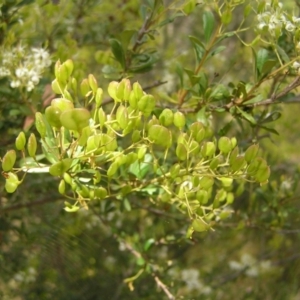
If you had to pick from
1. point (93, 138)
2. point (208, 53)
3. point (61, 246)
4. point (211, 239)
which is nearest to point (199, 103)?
point (208, 53)

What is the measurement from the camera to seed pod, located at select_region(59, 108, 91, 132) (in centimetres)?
53

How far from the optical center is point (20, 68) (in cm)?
89

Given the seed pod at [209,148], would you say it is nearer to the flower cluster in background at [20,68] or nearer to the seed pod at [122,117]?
the seed pod at [122,117]

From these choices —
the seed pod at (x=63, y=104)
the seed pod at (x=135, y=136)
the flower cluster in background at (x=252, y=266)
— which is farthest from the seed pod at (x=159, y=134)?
the flower cluster in background at (x=252, y=266)

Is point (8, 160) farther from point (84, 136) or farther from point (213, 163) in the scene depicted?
point (213, 163)

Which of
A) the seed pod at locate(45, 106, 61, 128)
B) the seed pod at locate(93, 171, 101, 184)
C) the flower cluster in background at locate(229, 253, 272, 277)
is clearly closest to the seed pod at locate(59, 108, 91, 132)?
the seed pod at locate(45, 106, 61, 128)

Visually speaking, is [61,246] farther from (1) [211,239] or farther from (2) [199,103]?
(1) [211,239]

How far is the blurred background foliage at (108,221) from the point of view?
0.95 m

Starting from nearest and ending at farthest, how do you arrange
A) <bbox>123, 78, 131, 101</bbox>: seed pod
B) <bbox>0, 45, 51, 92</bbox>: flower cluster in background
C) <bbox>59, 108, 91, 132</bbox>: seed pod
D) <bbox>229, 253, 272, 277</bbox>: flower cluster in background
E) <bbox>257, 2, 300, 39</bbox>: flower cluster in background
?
<bbox>59, 108, 91, 132</bbox>: seed pod → <bbox>123, 78, 131, 101</bbox>: seed pod → <bbox>257, 2, 300, 39</bbox>: flower cluster in background → <bbox>0, 45, 51, 92</bbox>: flower cluster in background → <bbox>229, 253, 272, 277</bbox>: flower cluster in background

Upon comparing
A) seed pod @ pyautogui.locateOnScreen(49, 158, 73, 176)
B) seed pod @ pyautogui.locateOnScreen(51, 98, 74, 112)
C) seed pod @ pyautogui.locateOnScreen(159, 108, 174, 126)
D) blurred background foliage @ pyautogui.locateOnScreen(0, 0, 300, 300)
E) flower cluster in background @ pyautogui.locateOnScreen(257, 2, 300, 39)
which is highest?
seed pod @ pyautogui.locateOnScreen(51, 98, 74, 112)

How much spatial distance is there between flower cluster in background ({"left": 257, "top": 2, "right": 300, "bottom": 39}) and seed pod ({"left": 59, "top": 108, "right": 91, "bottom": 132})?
37 cm

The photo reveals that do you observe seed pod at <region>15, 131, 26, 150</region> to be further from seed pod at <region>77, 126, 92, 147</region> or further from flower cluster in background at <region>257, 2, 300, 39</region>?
flower cluster in background at <region>257, 2, 300, 39</region>

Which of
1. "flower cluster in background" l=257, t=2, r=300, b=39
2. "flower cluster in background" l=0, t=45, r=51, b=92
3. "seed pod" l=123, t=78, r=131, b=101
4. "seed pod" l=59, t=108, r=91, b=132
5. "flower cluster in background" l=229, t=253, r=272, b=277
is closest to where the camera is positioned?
"seed pod" l=59, t=108, r=91, b=132

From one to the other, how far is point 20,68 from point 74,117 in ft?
1.33
